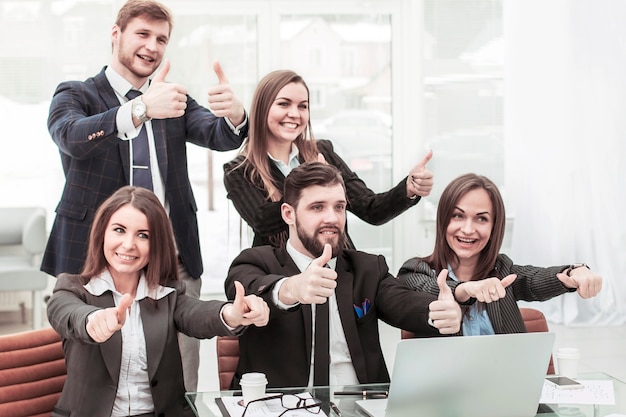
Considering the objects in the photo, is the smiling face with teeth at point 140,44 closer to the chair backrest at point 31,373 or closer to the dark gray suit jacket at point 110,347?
the dark gray suit jacket at point 110,347

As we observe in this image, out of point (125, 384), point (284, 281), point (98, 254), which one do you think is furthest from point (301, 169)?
point (125, 384)

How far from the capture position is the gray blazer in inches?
101

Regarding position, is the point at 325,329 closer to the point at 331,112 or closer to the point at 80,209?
the point at 80,209

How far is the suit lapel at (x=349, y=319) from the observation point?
7.80 feet

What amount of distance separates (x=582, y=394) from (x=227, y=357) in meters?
0.95

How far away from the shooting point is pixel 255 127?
2.93 m

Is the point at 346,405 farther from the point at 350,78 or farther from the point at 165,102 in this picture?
the point at 350,78

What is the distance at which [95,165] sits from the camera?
2789mm

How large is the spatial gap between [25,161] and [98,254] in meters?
4.08

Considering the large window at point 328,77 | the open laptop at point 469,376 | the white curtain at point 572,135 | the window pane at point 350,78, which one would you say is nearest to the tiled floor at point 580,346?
the white curtain at point 572,135

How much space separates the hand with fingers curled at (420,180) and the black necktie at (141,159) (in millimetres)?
846

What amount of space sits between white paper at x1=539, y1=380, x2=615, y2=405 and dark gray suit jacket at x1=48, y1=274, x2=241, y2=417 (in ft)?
2.59

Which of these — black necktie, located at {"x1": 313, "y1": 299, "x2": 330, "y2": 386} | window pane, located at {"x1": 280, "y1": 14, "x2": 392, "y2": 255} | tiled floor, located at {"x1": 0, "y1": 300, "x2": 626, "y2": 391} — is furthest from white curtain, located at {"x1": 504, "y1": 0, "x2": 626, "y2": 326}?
black necktie, located at {"x1": 313, "y1": 299, "x2": 330, "y2": 386}

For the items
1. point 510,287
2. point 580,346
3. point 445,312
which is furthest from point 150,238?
point 580,346
